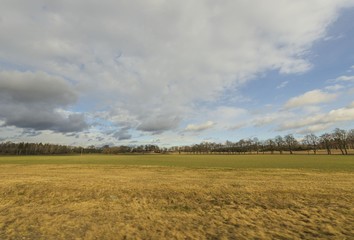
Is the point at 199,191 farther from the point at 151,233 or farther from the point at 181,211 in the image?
the point at 151,233

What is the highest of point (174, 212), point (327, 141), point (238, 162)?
point (327, 141)

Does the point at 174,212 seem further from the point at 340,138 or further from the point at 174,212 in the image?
the point at 340,138

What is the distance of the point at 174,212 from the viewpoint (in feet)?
53.2

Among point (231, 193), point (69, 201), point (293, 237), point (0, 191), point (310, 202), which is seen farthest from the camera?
point (0, 191)

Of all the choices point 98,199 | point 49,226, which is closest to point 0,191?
point 98,199

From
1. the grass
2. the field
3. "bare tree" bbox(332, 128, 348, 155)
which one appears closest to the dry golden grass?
the field

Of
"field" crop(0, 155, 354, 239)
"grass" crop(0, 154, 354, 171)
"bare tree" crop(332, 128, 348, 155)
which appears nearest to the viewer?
"field" crop(0, 155, 354, 239)

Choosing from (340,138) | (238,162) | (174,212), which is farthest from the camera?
(340,138)

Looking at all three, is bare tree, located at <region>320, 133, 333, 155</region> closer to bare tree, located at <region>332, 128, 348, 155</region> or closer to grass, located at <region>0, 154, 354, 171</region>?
bare tree, located at <region>332, 128, 348, 155</region>

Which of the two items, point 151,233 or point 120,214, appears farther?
point 120,214

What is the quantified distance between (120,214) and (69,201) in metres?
6.21

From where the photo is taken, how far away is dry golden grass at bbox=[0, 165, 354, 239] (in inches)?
475

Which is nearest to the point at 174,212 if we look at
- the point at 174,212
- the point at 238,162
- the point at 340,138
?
the point at 174,212

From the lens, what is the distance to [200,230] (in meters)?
12.5
